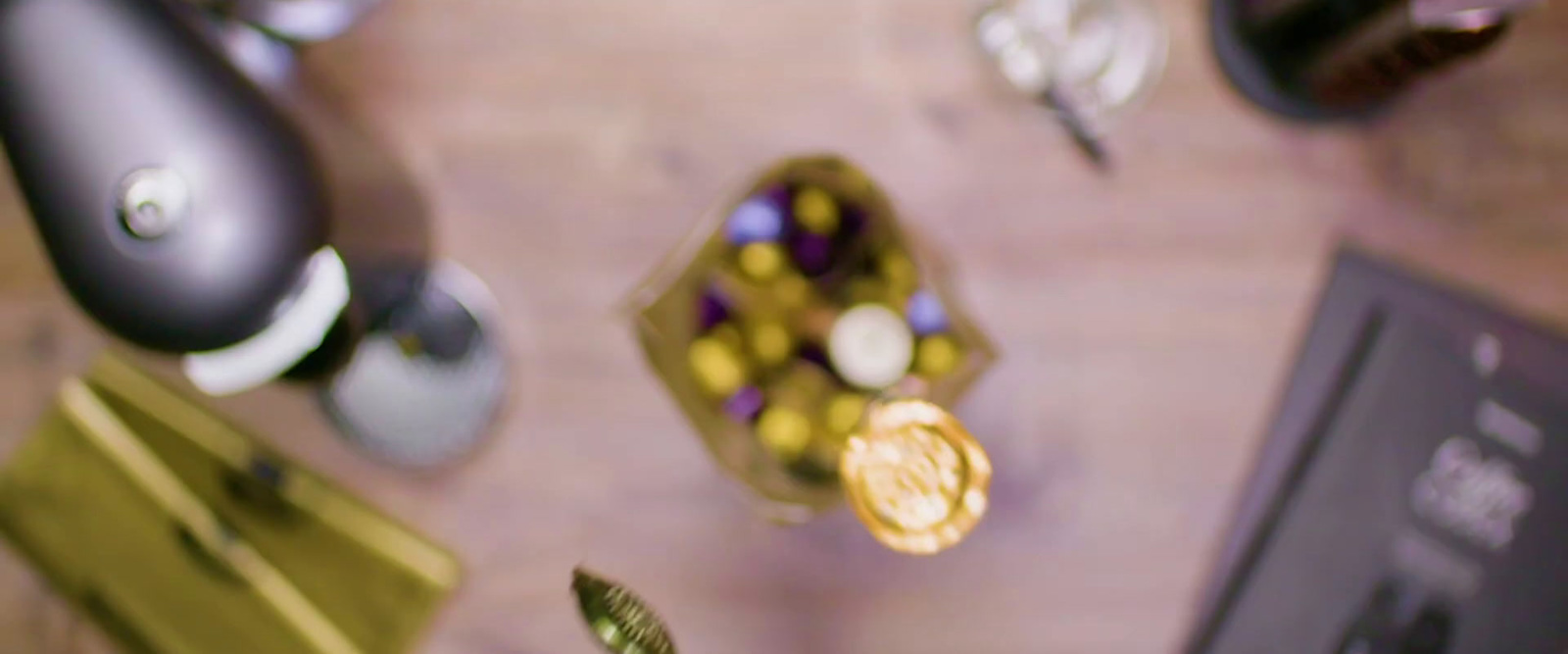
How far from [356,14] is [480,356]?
20cm

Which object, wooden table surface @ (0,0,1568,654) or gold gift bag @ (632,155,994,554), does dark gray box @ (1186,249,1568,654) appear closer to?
wooden table surface @ (0,0,1568,654)

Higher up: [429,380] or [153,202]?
[153,202]

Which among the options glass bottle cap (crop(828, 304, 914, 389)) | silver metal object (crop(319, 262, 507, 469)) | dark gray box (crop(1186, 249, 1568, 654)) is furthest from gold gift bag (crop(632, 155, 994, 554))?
dark gray box (crop(1186, 249, 1568, 654))

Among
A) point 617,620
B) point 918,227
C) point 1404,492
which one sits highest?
point 918,227

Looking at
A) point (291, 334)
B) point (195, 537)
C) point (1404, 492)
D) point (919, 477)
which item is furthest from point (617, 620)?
point (1404, 492)

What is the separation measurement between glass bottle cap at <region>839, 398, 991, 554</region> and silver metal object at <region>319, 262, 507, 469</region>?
25 centimetres

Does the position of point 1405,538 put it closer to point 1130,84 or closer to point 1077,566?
point 1077,566

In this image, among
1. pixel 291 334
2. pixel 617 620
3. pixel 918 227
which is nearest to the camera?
pixel 617 620

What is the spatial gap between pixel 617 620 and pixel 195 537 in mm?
346

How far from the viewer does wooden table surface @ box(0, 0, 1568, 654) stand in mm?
585

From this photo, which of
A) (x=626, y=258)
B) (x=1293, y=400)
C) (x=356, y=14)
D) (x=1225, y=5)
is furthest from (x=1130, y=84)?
(x=356, y=14)

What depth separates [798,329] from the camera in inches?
21.9

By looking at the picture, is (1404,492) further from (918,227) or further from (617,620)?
(617,620)

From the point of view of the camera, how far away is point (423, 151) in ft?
1.93
